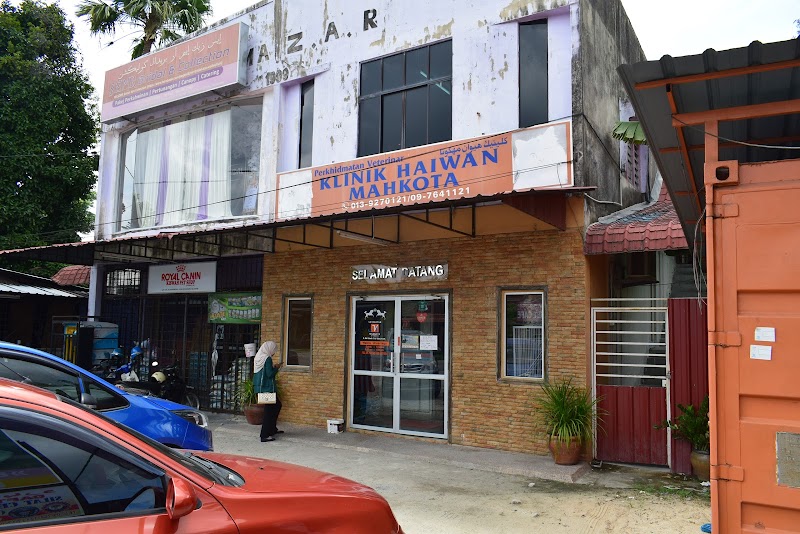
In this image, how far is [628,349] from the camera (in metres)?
9.13

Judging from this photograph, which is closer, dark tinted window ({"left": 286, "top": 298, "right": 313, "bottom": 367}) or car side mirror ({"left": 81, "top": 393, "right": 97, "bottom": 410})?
car side mirror ({"left": 81, "top": 393, "right": 97, "bottom": 410})

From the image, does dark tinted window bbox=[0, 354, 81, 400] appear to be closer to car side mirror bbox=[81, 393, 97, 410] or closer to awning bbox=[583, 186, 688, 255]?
car side mirror bbox=[81, 393, 97, 410]

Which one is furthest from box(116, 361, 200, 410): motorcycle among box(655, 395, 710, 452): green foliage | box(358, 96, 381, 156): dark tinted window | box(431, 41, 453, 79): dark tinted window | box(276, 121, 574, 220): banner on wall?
box(655, 395, 710, 452): green foliage

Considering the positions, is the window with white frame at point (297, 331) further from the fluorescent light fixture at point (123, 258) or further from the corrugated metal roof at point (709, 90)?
the corrugated metal roof at point (709, 90)

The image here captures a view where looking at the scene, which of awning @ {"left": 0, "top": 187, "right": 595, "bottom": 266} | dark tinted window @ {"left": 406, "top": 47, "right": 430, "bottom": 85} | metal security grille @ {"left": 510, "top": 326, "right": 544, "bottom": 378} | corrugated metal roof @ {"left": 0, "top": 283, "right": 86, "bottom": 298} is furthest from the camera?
corrugated metal roof @ {"left": 0, "top": 283, "right": 86, "bottom": 298}

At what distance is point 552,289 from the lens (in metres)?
9.18

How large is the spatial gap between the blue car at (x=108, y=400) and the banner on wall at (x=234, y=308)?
6264 mm

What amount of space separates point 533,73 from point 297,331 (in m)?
6.49

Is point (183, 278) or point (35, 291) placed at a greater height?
point (183, 278)

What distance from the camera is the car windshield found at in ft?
9.18

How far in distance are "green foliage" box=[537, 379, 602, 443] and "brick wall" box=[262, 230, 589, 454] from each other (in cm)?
24

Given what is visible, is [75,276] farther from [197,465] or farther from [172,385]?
[197,465]

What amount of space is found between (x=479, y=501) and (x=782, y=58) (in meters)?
5.32

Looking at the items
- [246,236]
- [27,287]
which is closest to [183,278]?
[246,236]
